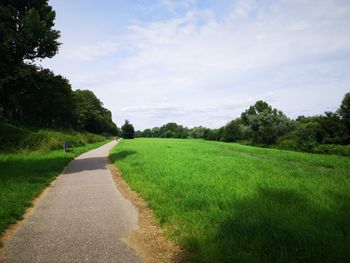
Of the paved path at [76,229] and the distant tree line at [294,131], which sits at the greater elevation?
the distant tree line at [294,131]

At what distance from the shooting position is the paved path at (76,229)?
213 inches

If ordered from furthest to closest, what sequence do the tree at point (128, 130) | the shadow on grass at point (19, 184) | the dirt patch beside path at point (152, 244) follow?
the tree at point (128, 130)
the shadow on grass at point (19, 184)
the dirt patch beside path at point (152, 244)

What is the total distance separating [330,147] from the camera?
44.4m

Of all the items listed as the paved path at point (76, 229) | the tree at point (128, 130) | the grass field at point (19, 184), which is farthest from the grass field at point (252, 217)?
the tree at point (128, 130)

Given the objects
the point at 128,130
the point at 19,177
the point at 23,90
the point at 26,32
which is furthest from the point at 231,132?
the point at 19,177

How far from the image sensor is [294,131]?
58719mm

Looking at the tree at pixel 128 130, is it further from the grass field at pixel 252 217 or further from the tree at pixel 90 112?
the grass field at pixel 252 217

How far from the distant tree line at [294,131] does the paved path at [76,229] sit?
130ft

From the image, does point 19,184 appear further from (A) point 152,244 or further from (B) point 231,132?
(B) point 231,132

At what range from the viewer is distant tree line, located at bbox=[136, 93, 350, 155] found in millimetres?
51125

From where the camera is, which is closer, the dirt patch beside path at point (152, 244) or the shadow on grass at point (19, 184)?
the dirt patch beside path at point (152, 244)

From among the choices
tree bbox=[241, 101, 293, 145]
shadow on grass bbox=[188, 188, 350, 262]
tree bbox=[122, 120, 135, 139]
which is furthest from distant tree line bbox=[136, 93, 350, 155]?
shadow on grass bbox=[188, 188, 350, 262]

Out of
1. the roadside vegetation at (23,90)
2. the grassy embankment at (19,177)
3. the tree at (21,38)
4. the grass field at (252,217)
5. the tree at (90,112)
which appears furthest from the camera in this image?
the tree at (90,112)

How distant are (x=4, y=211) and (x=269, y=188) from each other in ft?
27.2
